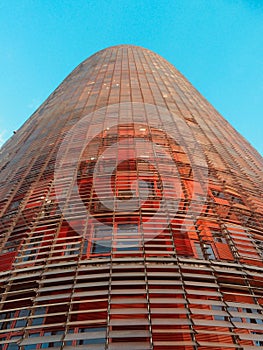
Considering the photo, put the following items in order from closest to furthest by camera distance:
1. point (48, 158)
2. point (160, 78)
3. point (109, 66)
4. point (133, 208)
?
point (133, 208), point (48, 158), point (160, 78), point (109, 66)

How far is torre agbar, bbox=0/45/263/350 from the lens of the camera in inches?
166

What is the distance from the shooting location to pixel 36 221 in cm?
628

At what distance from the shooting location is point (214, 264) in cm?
518

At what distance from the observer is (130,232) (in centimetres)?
589

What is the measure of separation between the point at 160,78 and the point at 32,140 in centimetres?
968

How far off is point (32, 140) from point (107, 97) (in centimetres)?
438

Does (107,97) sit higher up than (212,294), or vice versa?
(107,97)

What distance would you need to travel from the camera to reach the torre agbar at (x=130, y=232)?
4.22 metres

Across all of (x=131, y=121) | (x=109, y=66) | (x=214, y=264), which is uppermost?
(x=109, y=66)

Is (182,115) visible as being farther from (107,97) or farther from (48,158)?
(48,158)

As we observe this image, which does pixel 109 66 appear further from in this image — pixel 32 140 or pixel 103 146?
pixel 103 146

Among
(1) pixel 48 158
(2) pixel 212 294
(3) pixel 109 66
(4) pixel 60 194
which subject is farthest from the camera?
(3) pixel 109 66

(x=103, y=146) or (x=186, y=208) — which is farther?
(x=103, y=146)

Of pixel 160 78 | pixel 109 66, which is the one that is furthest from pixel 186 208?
pixel 109 66
